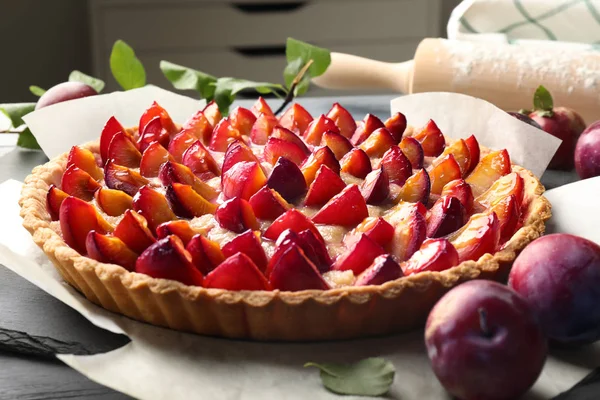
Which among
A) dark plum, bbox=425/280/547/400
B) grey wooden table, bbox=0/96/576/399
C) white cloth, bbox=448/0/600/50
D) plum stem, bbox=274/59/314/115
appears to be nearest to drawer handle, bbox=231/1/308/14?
white cloth, bbox=448/0/600/50

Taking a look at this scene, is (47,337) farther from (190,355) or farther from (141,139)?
(141,139)

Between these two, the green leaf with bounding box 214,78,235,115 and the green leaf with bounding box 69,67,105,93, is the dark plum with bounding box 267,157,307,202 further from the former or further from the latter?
the green leaf with bounding box 69,67,105,93

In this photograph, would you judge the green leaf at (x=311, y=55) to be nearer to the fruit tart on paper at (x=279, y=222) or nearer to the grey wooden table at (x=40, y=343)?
Result: the fruit tart on paper at (x=279, y=222)

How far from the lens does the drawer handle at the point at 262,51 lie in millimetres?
5098

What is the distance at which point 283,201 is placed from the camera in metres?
1.65

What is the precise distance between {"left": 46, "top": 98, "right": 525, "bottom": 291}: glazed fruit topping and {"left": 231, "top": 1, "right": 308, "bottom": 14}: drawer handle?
2910 mm

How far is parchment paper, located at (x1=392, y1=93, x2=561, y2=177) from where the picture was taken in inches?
81.8

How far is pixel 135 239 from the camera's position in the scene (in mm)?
1448

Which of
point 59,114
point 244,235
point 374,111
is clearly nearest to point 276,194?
point 244,235

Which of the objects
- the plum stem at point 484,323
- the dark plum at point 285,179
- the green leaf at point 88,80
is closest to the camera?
the plum stem at point 484,323

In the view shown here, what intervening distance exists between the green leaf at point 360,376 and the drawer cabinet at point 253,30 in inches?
155

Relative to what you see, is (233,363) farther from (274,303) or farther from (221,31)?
(221,31)

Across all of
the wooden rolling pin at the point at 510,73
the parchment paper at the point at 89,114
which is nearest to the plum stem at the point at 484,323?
the parchment paper at the point at 89,114

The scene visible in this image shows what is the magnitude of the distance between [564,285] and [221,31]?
13.2 feet
